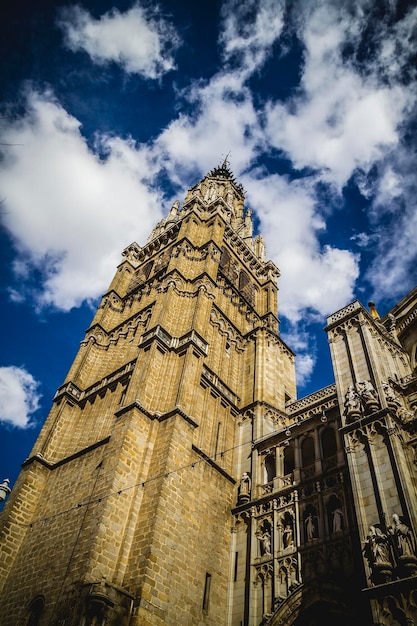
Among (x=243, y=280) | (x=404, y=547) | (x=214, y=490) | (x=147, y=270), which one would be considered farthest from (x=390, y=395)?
(x=147, y=270)

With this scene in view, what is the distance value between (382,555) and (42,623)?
922cm

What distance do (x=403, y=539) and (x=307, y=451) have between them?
29.3 ft

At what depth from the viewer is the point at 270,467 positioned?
18656 millimetres

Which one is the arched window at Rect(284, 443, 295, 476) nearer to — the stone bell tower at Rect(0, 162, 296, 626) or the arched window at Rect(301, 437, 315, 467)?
the arched window at Rect(301, 437, 315, 467)

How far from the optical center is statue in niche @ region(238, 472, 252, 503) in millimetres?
17578

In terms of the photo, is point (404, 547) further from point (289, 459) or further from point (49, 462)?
point (49, 462)

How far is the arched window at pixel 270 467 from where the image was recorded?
1819cm

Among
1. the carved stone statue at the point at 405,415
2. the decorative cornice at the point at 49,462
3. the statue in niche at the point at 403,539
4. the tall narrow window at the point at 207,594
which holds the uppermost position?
the decorative cornice at the point at 49,462

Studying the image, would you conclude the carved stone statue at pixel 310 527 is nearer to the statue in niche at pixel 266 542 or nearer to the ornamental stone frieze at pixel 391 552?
the statue in niche at pixel 266 542

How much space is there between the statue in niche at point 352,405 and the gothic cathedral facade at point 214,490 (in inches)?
1.7

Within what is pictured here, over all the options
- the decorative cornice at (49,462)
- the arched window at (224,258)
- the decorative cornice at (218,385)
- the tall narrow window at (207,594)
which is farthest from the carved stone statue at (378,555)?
the arched window at (224,258)

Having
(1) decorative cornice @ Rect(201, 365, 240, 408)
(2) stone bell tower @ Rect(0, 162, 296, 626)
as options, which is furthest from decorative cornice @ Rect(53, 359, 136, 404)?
(1) decorative cornice @ Rect(201, 365, 240, 408)

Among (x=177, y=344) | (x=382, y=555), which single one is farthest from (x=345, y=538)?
(x=177, y=344)

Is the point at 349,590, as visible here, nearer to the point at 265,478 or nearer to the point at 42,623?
the point at 265,478
